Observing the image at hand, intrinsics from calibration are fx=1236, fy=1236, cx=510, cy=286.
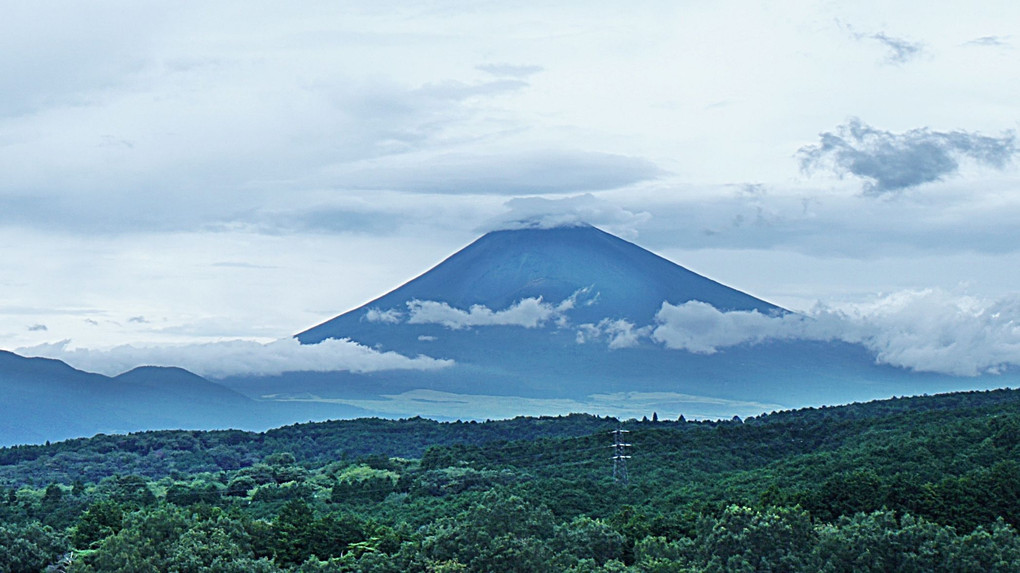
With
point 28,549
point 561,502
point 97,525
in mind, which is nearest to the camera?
point 28,549

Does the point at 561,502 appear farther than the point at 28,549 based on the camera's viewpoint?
Yes

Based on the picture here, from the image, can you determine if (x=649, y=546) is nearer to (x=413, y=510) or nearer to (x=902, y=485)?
(x=902, y=485)

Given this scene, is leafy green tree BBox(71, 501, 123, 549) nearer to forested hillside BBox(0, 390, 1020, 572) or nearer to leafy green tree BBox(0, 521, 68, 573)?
forested hillside BBox(0, 390, 1020, 572)

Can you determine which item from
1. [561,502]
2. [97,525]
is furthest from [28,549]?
[561,502]

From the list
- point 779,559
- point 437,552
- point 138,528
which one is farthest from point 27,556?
point 779,559

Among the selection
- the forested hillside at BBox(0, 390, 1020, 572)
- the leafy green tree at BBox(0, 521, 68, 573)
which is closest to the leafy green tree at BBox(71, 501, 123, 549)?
the forested hillside at BBox(0, 390, 1020, 572)

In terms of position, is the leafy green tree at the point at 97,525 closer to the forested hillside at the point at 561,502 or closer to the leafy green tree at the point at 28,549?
the forested hillside at the point at 561,502

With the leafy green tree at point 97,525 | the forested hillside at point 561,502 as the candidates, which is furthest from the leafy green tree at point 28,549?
the leafy green tree at point 97,525

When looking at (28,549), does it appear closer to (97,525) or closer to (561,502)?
(97,525)
